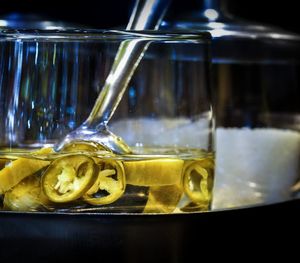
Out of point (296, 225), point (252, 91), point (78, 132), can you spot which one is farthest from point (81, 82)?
point (252, 91)

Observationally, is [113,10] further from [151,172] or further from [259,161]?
[151,172]

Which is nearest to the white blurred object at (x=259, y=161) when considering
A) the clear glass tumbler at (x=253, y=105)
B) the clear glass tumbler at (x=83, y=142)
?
the clear glass tumbler at (x=253, y=105)

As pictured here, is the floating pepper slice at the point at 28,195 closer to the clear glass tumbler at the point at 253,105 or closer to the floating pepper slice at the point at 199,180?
the floating pepper slice at the point at 199,180

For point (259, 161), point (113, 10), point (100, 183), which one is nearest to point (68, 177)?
point (100, 183)

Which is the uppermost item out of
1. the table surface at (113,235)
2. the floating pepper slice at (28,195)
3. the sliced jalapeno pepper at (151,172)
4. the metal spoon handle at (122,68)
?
the metal spoon handle at (122,68)

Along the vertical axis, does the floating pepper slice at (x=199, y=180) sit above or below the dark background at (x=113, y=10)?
below

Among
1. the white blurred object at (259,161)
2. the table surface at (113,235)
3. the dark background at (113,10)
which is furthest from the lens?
the dark background at (113,10)

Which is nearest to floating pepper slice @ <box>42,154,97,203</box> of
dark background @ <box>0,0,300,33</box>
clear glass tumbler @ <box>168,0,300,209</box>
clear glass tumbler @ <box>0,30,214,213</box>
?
clear glass tumbler @ <box>0,30,214,213</box>
